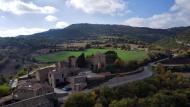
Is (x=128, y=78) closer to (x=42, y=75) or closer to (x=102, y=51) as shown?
(x=42, y=75)

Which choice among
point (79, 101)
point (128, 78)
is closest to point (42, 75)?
point (128, 78)

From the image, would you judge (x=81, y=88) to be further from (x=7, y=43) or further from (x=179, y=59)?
(x=7, y=43)

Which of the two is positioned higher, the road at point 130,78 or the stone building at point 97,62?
the stone building at point 97,62

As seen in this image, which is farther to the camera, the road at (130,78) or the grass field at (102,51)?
the grass field at (102,51)

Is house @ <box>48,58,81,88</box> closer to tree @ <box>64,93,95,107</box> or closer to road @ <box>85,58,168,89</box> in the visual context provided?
road @ <box>85,58,168,89</box>

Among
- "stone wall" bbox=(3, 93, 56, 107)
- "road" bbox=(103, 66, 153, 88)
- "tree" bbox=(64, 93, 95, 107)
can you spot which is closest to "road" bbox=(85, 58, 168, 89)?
"road" bbox=(103, 66, 153, 88)

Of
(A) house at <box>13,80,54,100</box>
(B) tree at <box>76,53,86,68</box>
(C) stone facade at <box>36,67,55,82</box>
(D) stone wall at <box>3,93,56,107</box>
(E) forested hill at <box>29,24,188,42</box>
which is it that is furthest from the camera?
(E) forested hill at <box>29,24,188,42</box>

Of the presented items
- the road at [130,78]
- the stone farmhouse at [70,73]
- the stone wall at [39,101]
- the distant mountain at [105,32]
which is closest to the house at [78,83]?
the stone farmhouse at [70,73]

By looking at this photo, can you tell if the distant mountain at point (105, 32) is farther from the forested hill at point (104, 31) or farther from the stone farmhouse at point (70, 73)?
the stone farmhouse at point (70, 73)
